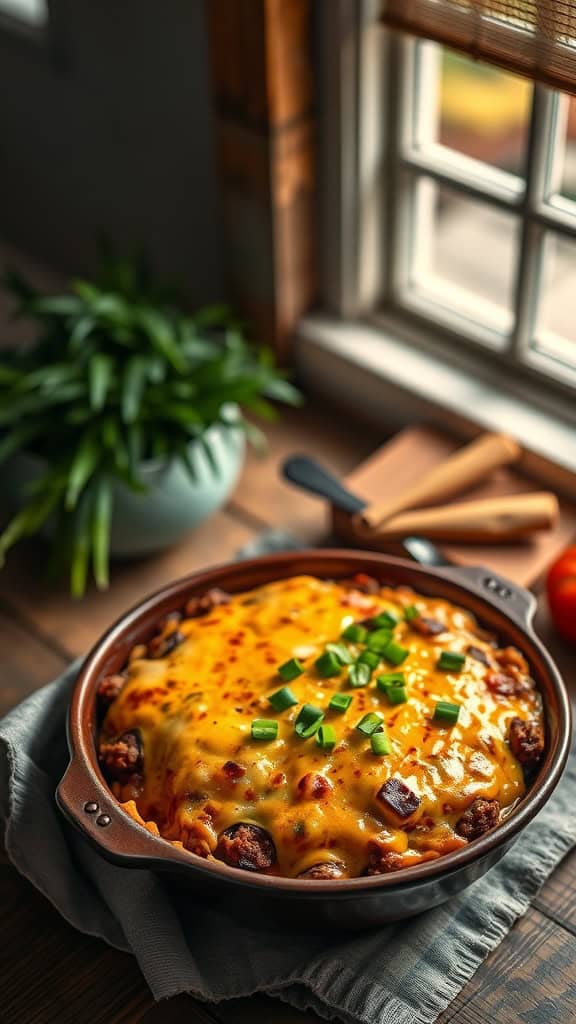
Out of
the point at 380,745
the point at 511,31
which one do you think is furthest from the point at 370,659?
the point at 511,31

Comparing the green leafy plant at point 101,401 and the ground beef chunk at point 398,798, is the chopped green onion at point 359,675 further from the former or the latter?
the green leafy plant at point 101,401

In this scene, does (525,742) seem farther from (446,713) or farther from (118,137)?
(118,137)

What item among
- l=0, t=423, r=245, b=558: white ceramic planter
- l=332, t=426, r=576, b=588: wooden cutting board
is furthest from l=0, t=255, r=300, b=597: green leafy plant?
l=332, t=426, r=576, b=588: wooden cutting board

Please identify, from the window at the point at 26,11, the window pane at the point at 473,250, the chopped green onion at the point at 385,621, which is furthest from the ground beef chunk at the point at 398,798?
the window at the point at 26,11

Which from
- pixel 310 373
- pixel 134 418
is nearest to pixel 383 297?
pixel 310 373

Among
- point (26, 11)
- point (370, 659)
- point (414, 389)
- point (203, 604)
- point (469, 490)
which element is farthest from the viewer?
point (26, 11)

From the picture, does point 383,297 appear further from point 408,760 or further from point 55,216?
point 408,760
